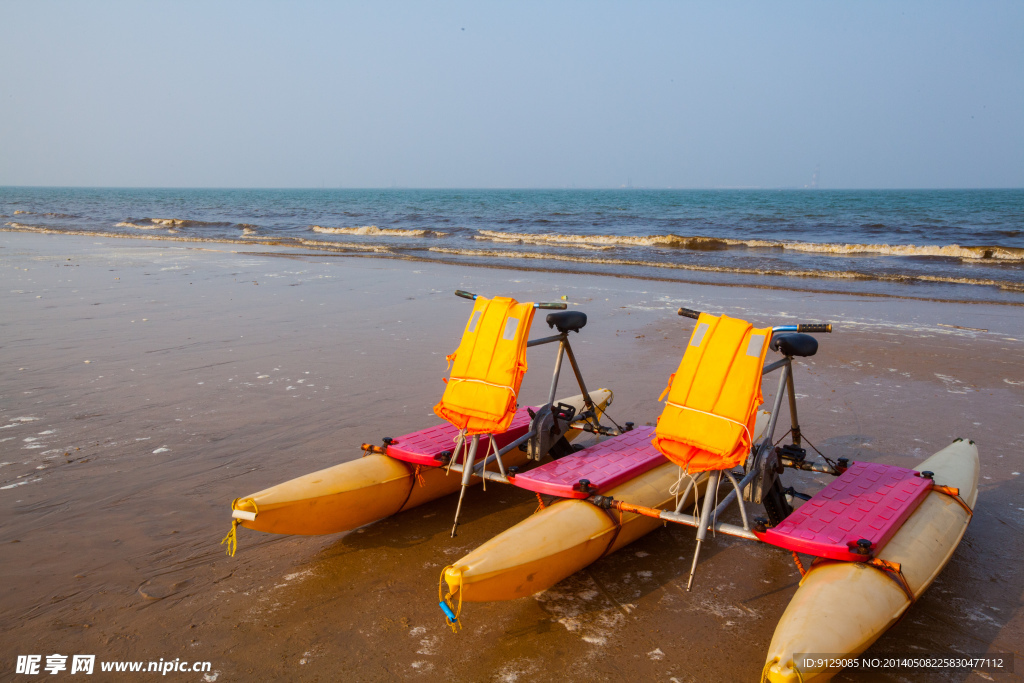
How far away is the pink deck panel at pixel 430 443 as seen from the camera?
4479mm

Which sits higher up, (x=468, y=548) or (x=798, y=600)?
(x=798, y=600)

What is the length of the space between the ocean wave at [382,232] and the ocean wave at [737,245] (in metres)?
2.73

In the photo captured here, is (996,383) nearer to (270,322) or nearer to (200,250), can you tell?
(270,322)

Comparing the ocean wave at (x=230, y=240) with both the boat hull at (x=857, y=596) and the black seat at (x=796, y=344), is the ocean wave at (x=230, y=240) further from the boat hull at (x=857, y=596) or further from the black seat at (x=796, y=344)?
the boat hull at (x=857, y=596)

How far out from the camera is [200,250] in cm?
2256

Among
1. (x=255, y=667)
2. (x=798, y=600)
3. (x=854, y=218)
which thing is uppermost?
(x=854, y=218)

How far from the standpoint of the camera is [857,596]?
3.10 m

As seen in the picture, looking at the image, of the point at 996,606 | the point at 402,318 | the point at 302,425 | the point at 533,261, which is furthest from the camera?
the point at 533,261

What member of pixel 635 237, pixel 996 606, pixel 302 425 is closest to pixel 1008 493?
pixel 996 606

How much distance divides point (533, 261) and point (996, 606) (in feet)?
62.0

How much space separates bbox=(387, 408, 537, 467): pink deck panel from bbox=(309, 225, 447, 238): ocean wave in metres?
28.3

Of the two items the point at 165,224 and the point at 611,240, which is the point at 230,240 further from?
the point at 611,240

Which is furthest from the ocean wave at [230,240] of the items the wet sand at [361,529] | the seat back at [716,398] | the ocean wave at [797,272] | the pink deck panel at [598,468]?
the seat back at [716,398]

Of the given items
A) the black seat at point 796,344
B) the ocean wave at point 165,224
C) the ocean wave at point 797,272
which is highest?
the ocean wave at point 165,224
